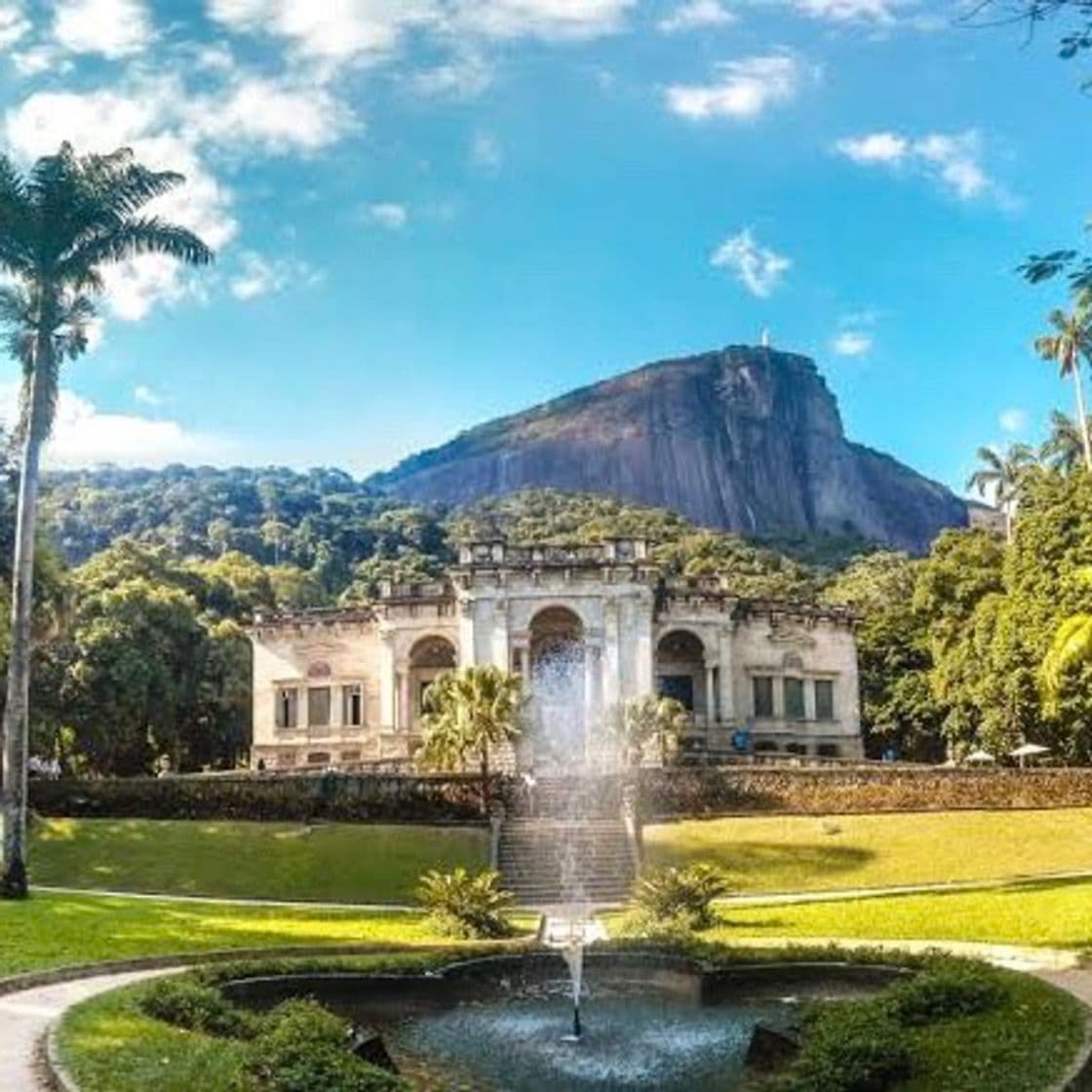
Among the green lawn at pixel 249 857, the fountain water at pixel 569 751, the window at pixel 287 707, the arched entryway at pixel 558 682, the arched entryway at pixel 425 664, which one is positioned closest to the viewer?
the fountain water at pixel 569 751

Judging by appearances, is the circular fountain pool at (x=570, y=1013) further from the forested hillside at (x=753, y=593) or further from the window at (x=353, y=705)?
the window at (x=353, y=705)

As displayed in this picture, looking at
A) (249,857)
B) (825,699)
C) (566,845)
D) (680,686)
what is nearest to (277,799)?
(249,857)

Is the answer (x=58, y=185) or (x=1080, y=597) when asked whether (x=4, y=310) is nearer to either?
(x=58, y=185)

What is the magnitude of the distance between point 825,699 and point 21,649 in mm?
42376

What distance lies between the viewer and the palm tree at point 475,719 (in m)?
41.9

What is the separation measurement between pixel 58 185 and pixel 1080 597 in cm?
3432

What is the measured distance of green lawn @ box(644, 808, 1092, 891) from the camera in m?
33.0

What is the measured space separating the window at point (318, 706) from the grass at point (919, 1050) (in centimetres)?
4783

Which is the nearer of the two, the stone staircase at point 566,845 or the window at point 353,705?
the stone staircase at point 566,845

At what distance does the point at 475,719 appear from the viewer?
137 feet

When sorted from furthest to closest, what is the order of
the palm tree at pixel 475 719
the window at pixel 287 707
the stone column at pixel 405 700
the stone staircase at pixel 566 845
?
1. the window at pixel 287 707
2. the stone column at pixel 405 700
3. the palm tree at pixel 475 719
4. the stone staircase at pixel 566 845

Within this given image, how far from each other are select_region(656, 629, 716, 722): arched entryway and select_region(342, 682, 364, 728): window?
1344 centimetres

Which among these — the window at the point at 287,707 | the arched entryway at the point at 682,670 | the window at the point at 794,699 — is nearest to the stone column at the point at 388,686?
the window at the point at 287,707

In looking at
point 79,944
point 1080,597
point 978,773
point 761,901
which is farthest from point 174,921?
point 1080,597
